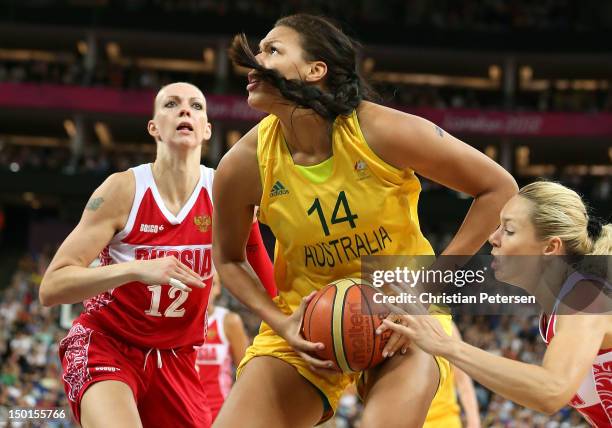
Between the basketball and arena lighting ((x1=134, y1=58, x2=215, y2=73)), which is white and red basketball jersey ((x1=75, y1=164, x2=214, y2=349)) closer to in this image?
Answer: the basketball

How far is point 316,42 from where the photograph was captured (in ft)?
12.5

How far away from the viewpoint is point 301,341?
142 inches

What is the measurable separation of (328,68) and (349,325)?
44.9 inches

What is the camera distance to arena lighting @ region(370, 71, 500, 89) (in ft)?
112

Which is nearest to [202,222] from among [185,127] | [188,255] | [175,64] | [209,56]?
[188,255]

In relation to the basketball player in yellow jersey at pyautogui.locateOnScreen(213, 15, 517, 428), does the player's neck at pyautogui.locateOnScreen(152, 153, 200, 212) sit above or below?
above

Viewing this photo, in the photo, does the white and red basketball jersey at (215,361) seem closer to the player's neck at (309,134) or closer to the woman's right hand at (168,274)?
the woman's right hand at (168,274)

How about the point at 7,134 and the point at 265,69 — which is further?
the point at 7,134

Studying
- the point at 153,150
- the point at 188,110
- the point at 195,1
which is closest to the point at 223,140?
the point at 153,150

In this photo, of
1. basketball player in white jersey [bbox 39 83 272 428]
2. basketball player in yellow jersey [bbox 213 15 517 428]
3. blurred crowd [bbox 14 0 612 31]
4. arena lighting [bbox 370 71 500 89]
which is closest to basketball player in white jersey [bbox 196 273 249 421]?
basketball player in white jersey [bbox 39 83 272 428]

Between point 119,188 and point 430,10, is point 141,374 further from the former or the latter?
point 430,10

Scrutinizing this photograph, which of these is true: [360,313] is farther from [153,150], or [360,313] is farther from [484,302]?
[153,150]

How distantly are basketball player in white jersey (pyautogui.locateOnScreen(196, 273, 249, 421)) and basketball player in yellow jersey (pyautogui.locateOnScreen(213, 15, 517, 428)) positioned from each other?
10.4ft

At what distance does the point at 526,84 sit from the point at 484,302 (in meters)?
31.2
